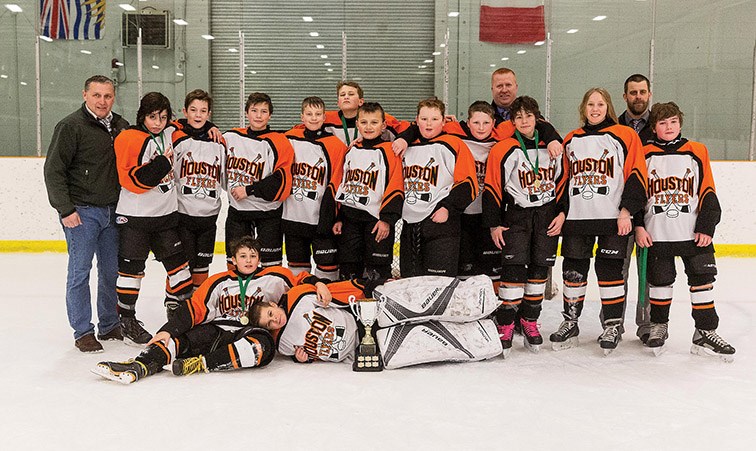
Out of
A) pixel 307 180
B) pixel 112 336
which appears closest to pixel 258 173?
pixel 307 180

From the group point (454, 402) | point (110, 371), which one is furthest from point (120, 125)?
point (454, 402)

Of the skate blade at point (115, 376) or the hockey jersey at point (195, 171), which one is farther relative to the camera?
the hockey jersey at point (195, 171)

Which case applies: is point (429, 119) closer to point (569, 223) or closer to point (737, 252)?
point (569, 223)

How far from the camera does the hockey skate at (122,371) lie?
2453mm

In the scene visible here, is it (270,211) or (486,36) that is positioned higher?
(486,36)

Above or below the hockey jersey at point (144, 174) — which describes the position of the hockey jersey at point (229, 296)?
below

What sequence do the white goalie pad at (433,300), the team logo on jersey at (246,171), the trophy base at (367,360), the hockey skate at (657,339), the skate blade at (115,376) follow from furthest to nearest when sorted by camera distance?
the team logo on jersey at (246,171) < the hockey skate at (657,339) < the white goalie pad at (433,300) < the trophy base at (367,360) < the skate blade at (115,376)

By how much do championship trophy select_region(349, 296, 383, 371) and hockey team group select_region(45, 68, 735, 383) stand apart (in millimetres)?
A: 57

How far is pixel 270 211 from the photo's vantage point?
11.0ft

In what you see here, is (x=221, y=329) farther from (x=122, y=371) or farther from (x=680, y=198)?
(x=680, y=198)

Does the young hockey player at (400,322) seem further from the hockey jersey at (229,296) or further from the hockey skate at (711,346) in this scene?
the hockey skate at (711,346)

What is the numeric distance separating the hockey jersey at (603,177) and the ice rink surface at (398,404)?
1.97 ft

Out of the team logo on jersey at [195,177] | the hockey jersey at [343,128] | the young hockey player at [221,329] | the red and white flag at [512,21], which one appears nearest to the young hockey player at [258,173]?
the team logo on jersey at [195,177]

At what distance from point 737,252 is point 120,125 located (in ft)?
17.1
